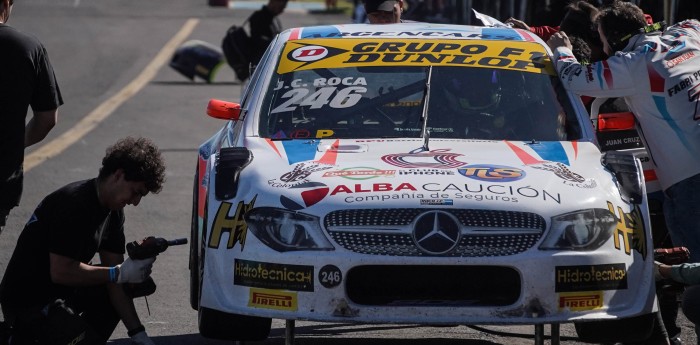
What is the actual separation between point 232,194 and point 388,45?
1836mm

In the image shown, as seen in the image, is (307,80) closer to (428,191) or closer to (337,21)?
(428,191)

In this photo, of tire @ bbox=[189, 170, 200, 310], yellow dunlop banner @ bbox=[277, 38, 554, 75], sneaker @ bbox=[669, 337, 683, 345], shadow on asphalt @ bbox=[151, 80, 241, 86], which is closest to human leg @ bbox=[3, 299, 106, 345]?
tire @ bbox=[189, 170, 200, 310]

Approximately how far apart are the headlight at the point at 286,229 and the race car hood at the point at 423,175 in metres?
0.04

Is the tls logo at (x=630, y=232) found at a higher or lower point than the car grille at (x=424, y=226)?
lower

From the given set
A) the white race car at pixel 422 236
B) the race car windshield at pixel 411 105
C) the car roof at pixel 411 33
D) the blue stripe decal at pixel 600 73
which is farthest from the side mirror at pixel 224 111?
the blue stripe decal at pixel 600 73

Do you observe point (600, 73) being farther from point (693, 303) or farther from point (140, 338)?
point (140, 338)

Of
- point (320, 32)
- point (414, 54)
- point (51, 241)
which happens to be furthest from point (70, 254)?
point (320, 32)

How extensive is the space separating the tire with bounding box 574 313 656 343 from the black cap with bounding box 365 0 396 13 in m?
4.60

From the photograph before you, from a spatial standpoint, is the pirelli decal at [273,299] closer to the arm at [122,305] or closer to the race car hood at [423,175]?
the race car hood at [423,175]

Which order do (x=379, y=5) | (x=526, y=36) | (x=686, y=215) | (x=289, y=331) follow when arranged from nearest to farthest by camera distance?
1. (x=289, y=331)
2. (x=686, y=215)
3. (x=526, y=36)
4. (x=379, y=5)

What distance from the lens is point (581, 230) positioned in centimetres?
596

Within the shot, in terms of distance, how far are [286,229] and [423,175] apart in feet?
2.18

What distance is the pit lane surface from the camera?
297 inches

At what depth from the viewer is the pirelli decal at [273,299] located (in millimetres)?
5848
